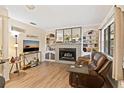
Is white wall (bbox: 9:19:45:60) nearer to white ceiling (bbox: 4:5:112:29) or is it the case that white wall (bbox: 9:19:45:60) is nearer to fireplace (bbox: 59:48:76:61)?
white ceiling (bbox: 4:5:112:29)

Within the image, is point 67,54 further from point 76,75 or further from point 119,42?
point 119,42

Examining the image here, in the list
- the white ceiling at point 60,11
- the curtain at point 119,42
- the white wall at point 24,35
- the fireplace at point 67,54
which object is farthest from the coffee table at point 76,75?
the fireplace at point 67,54

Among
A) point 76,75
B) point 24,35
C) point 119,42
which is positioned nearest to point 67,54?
point 24,35

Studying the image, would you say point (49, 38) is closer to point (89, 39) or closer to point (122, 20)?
point (89, 39)

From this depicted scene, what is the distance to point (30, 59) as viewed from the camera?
223 inches

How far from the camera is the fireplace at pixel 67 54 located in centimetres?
622

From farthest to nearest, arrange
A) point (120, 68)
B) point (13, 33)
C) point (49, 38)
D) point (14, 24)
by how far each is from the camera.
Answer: point (49, 38) → point (14, 24) → point (13, 33) → point (120, 68)

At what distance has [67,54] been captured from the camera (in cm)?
652

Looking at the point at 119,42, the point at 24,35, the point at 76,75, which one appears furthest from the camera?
the point at 24,35

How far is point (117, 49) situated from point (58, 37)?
Answer: 4836mm

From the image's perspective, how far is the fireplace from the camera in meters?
6.22

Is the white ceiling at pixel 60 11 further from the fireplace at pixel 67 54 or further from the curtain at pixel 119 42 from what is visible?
the fireplace at pixel 67 54

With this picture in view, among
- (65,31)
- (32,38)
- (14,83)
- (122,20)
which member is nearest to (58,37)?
(65,31)
